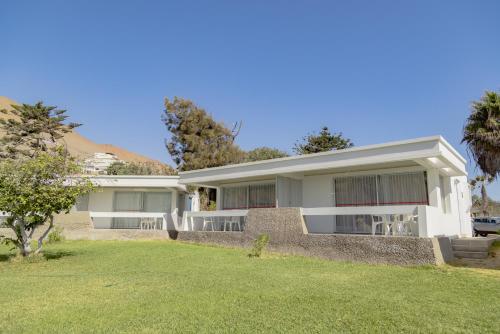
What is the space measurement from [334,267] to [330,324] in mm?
5693

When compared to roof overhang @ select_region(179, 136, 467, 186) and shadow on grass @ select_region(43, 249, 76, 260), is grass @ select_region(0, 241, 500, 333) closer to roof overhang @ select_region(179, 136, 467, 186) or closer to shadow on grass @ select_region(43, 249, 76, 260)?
shadow on grass @ select_region(43, 249, 76, 260)

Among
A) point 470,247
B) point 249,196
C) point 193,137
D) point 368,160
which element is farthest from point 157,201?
point 470,247

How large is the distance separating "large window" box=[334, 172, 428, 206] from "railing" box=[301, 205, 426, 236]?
0.78m

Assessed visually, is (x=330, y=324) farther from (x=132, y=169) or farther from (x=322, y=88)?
(x=132, y=169)

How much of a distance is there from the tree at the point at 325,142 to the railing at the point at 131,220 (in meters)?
17.7

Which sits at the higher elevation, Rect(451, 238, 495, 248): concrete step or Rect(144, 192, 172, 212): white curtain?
Rect(144, 192, 172, 212): white curtain

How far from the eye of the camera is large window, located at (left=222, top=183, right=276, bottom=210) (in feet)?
57.5

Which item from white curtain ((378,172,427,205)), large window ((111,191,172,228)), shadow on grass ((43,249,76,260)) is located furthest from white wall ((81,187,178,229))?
white curtain ((378,172,427,205))

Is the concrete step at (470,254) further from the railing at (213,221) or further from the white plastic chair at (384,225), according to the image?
the railing at (213,221)

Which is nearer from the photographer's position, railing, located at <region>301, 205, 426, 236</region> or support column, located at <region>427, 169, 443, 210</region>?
railing, located at <region>301, 205, 426, 236</region>

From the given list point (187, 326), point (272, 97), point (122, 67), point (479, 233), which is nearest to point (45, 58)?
point (122, 67)

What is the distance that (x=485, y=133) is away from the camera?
16.0 meters

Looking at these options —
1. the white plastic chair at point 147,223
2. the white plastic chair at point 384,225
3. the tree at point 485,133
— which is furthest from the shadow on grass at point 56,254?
the tree at point 485,133

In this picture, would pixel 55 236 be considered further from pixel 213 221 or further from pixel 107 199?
pixel 213 221
